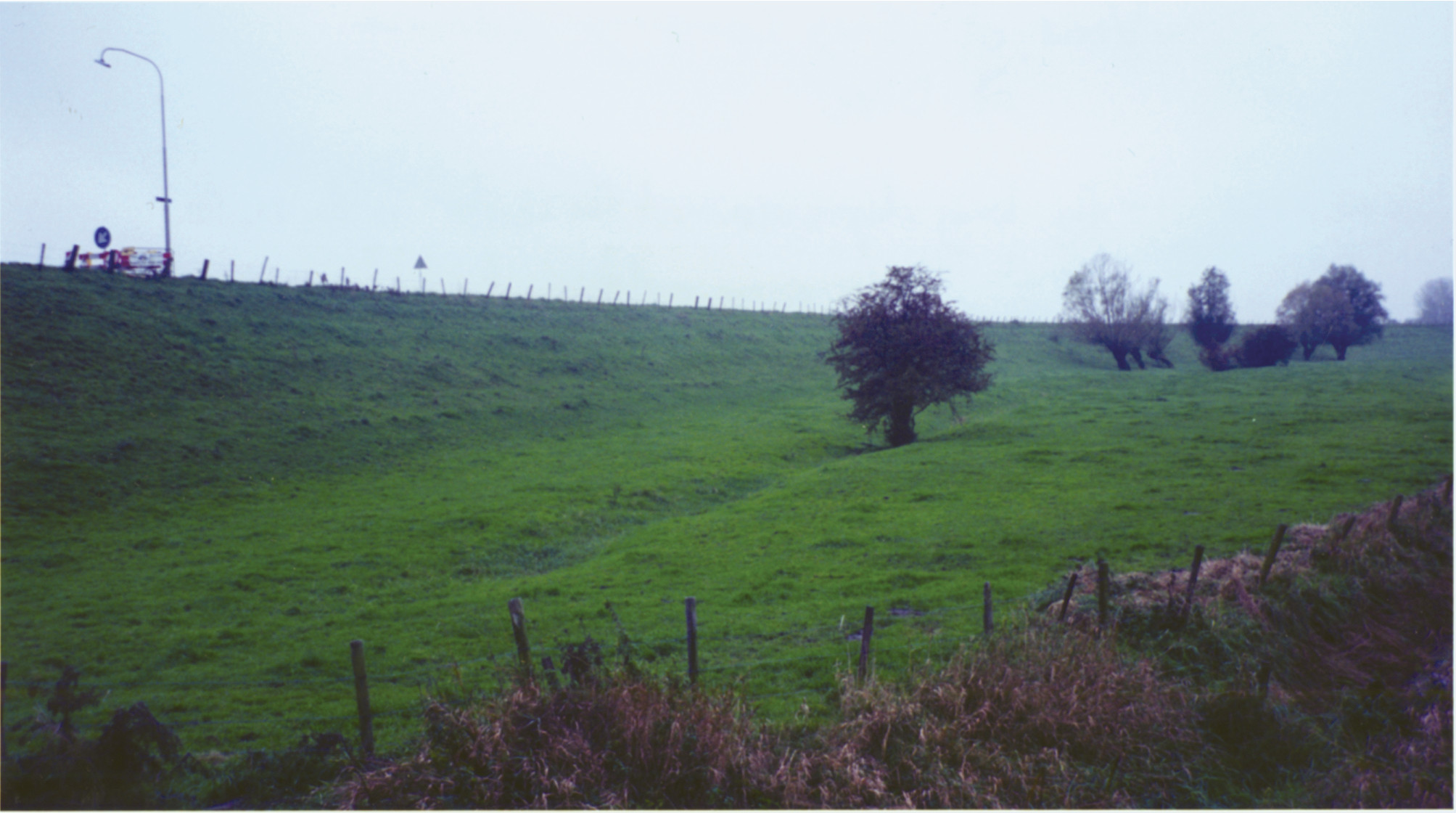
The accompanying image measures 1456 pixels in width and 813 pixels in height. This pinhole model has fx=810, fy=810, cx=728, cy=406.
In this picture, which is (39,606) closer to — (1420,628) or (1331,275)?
(1420,628)

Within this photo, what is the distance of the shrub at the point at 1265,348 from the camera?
78.7 meters

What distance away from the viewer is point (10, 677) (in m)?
13.2

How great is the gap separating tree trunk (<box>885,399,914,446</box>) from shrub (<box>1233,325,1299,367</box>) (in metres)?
54.0

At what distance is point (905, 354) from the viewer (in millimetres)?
43688

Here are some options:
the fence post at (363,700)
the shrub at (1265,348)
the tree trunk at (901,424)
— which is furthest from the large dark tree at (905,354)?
the shrub at (1265,348)

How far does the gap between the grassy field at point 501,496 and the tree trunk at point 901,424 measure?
133 cm

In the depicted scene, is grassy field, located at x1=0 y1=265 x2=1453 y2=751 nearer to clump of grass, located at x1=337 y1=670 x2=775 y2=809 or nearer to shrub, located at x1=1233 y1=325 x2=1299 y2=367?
clump of grass, located at x1=337 y1=670 x2=775 y2=809

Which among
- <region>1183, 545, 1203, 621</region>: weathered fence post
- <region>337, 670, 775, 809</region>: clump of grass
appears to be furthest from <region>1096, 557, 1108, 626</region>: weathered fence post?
<region>337, 670, 775, 809</region>: clump of grass

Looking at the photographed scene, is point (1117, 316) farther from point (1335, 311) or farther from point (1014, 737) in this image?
point (1014, 737)

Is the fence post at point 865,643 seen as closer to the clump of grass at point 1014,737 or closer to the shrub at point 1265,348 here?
the clump of grass at point 1014,737

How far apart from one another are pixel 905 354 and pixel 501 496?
23.3m

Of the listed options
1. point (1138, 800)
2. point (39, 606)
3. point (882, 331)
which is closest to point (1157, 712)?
point (1138, 800)

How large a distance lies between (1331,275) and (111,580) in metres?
105

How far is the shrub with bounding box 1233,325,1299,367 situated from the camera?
78688 millimetres
